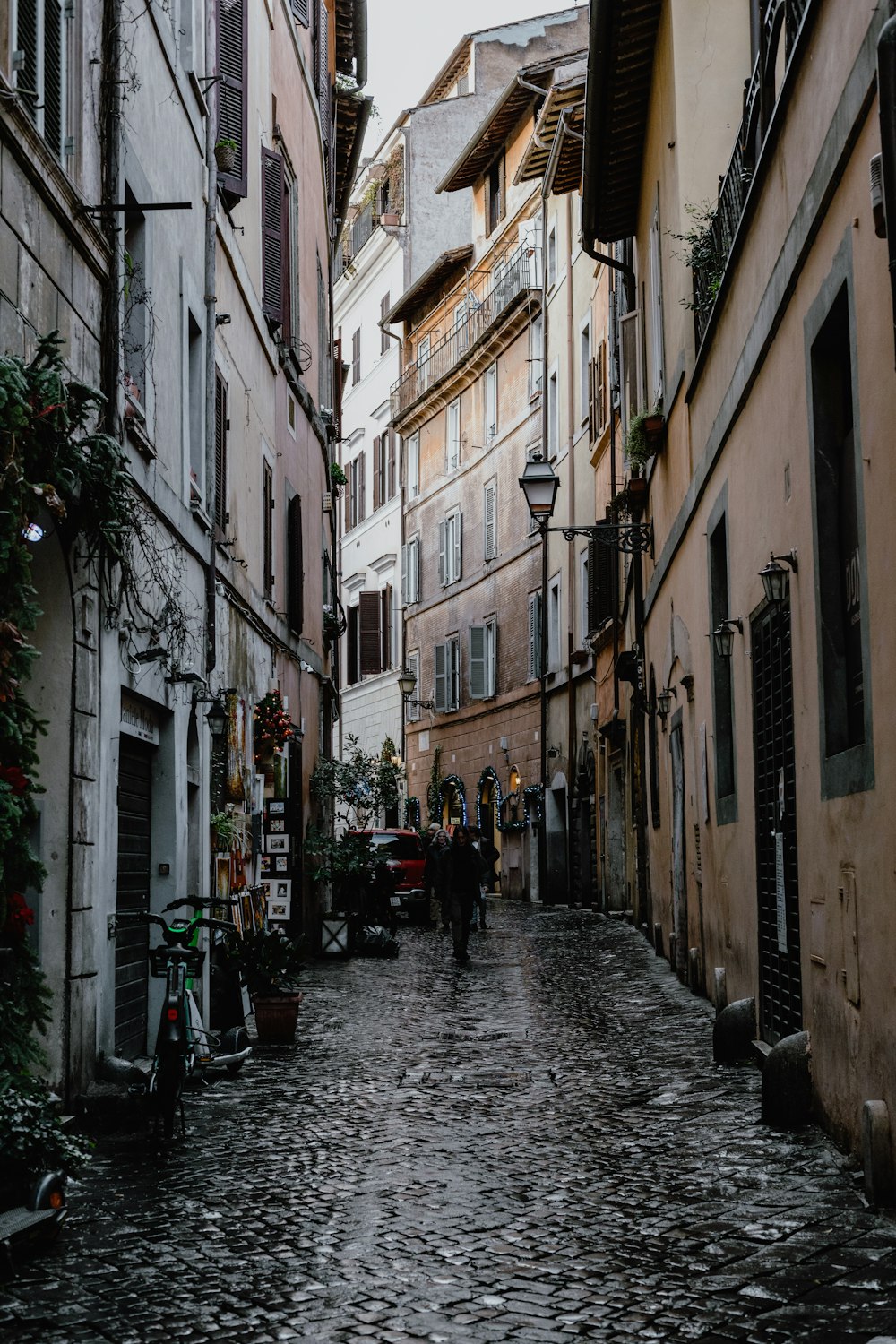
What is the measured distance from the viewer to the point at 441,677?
39.2m

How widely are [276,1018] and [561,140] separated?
697 inches

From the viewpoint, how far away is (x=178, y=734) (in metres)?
11.3

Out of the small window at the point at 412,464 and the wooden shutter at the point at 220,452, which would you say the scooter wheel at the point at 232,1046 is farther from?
the small window at the point at 412,464

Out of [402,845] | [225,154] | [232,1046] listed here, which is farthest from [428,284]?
[232,1046]

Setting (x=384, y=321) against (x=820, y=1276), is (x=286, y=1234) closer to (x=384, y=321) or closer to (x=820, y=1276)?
(x=820, y=1276)

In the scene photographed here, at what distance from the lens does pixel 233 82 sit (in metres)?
14.6

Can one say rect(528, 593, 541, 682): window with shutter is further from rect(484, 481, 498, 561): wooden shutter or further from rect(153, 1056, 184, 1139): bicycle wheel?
rect(153, 1056, 184, 1139): bicycle wheel

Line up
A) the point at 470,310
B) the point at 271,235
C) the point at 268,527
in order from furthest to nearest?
the point at 470,310
the point at 268,527
the point at 271,235

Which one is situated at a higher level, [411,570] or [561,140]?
[561,140]

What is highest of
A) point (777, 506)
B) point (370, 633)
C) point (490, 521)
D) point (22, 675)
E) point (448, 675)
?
point (490, 521)

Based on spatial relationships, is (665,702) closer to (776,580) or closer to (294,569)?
(294,569)

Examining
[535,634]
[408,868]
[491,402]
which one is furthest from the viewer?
[491,402]

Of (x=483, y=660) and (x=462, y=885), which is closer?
(x=462, y=885)

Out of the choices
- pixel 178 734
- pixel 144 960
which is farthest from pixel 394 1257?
pixel 178 734
